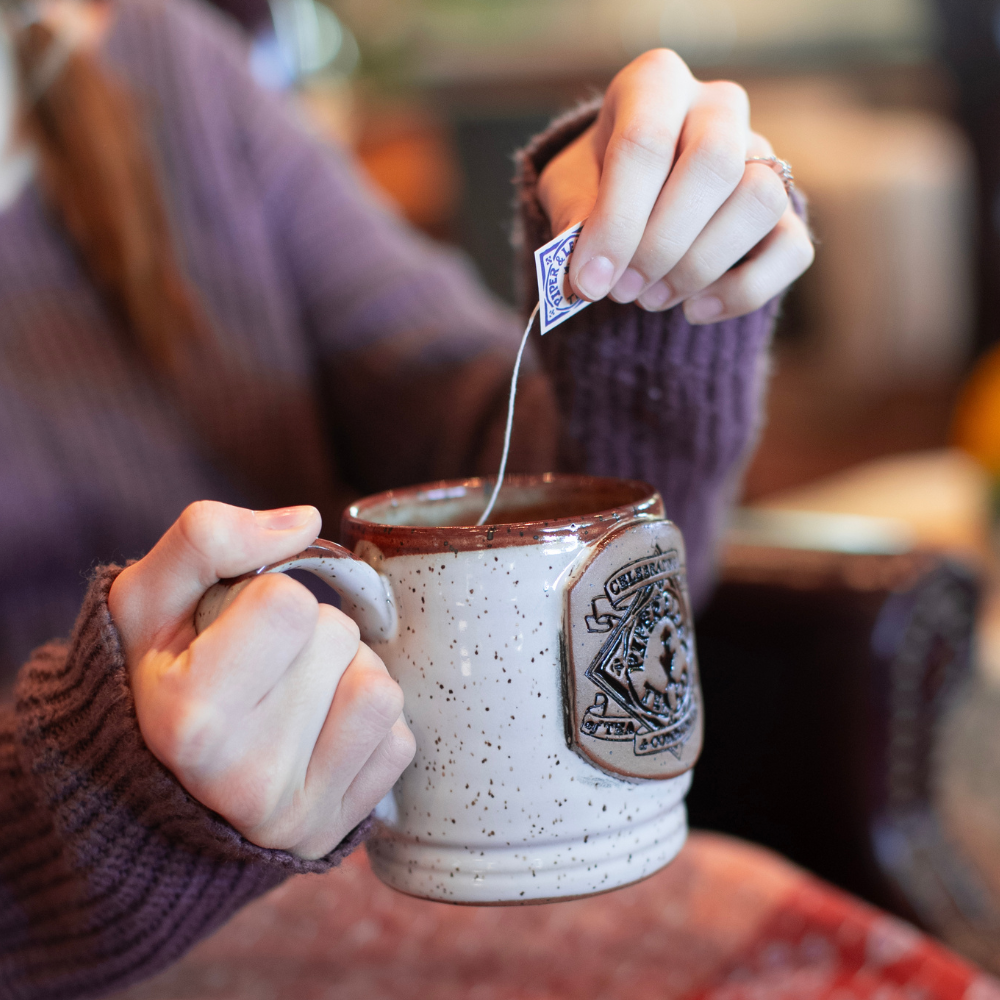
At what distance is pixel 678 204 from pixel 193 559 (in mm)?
248

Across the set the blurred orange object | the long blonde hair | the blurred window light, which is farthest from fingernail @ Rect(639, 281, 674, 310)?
the blurred window light

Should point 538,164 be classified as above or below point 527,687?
above

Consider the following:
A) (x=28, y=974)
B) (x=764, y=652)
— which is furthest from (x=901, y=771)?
(x=28, y=974)

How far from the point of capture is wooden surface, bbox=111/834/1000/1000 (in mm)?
571

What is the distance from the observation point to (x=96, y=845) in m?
0.42

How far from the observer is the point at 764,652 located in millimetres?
846

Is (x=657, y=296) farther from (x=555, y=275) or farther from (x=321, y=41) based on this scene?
(x=321, y=41)

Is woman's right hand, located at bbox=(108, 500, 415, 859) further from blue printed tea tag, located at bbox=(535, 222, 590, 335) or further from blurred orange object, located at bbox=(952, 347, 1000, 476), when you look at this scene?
blurred orange object, located at bbox=(952, 347, 1000, 476)

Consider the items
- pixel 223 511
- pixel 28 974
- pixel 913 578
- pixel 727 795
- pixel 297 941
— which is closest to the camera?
pixel 223 511

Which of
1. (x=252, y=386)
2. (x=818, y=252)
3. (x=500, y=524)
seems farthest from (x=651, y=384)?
(x=818, y=252)

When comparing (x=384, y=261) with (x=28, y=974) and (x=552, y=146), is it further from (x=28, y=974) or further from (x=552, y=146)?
(x=28, y=974)

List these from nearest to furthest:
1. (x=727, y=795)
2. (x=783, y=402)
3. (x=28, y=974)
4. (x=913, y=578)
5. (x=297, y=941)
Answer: (x=28, y=974), (x=297, y=941), (x=913, y=578), (x=727, y=795), (x=783, y=402)

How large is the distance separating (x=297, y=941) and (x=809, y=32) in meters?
3.39

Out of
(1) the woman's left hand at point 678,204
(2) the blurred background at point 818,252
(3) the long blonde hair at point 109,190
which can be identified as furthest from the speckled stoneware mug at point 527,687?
(3) the long blonde hair at point 109,190
